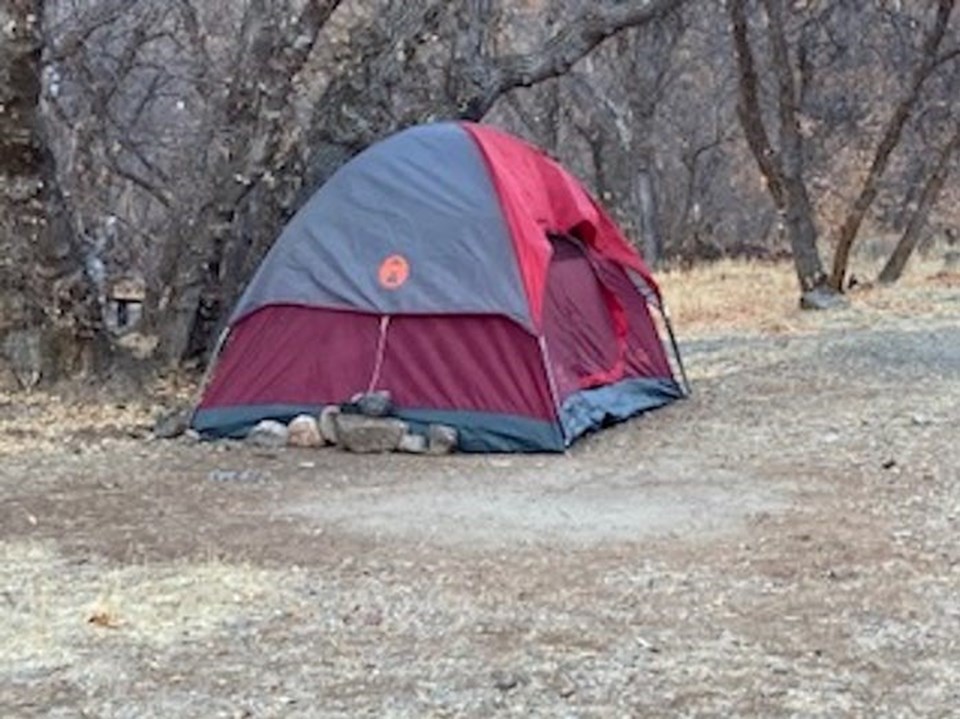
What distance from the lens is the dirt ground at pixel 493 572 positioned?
492cm

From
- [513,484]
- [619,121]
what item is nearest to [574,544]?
[513,484]

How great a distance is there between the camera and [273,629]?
217 inches

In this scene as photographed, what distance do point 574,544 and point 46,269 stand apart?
206 inches

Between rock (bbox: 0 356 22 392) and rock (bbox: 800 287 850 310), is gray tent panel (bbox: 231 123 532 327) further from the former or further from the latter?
rock (bbox: 800 287 850 310)

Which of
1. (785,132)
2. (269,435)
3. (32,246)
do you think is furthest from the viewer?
(785,132)

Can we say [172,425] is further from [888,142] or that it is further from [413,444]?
[888,142]

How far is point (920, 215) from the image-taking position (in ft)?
67.8

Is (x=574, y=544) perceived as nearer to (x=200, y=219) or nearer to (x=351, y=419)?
(x=351, y=419)

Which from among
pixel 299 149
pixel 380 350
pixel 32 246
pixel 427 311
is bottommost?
pixel 380 350

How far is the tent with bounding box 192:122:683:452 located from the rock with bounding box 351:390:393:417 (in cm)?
8

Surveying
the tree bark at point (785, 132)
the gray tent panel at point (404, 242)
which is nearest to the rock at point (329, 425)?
the gray tent panel at point (404, 242)

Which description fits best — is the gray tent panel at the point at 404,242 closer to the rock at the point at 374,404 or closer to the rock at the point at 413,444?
the rock at the point at 374,404

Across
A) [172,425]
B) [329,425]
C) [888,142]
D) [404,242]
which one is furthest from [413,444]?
[888,142]

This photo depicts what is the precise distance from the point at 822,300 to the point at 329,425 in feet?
32.5
